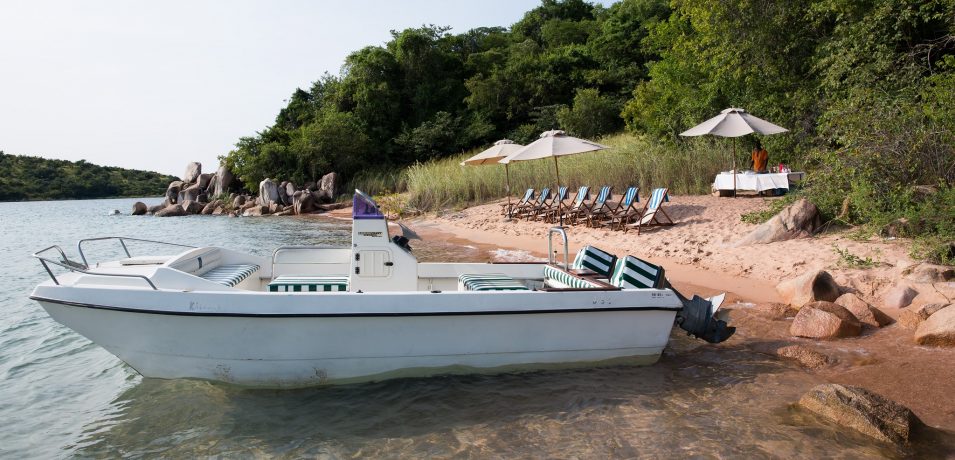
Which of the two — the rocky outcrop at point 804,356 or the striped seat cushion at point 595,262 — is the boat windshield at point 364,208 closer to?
the striped seat cushion at point 595,262

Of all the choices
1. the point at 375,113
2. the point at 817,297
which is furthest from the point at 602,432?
the point at 375,113

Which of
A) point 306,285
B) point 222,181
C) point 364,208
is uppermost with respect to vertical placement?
point 222,181

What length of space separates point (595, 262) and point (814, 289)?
2.85 meters

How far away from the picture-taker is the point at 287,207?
3200 centimetres

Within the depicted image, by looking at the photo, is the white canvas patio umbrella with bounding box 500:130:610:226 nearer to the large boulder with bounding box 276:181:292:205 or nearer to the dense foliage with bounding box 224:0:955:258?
the dense foliage with bounding box 224:0:955:258

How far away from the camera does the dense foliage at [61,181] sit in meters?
73.8

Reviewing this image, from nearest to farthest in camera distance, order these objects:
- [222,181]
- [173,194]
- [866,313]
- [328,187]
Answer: [866,313]
[328,187]
[222,181]
[173,194]

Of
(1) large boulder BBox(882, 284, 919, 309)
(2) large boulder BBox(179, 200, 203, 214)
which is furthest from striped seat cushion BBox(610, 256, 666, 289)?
(2) large boulder BBox(179, 200, 203, 214)

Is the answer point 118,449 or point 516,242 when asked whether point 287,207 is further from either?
point 118,449

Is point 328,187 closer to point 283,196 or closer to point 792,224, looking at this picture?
point 283,196

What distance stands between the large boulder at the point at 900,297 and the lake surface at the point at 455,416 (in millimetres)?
2247

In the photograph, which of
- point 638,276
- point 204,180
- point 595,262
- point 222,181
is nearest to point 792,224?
point 595,262

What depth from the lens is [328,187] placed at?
3409 centimetres

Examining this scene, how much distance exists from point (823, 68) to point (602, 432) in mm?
14636
